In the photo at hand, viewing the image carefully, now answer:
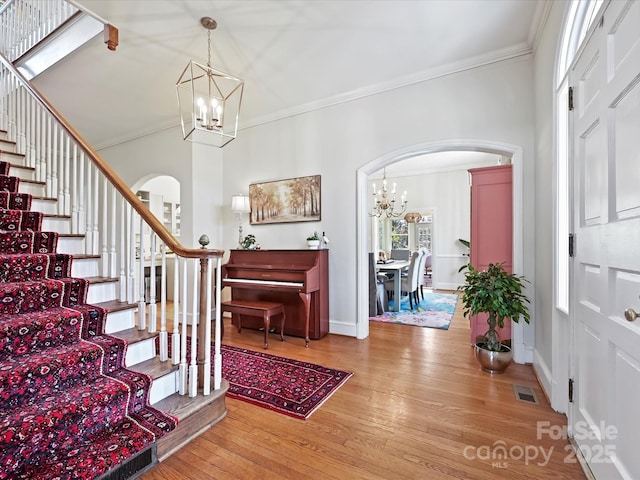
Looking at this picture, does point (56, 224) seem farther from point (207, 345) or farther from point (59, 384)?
point (207, 345)

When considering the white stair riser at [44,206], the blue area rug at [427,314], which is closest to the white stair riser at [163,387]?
the white stair riser at [44,206]

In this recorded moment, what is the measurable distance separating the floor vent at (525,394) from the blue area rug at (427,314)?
1.71 m

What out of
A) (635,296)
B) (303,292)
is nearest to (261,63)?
(303,292)

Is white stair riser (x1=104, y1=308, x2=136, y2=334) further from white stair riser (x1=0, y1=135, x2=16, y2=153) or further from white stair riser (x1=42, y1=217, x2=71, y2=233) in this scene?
white stair riser (x1=0, y1=135, x2=16, y2=153)

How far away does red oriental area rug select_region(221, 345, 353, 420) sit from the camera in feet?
7.23

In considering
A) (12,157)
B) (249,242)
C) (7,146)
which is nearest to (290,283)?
(249,242)

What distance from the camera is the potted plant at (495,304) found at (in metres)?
2.62

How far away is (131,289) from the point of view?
7.24 ft

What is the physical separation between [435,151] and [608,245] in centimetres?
233

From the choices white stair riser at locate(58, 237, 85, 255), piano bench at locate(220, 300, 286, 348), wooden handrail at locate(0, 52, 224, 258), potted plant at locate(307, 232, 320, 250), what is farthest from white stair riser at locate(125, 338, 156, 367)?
potted plant at locate(307, 232, 320, 250)

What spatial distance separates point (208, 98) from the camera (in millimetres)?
3125

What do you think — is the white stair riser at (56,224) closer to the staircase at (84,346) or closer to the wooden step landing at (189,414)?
the staircase at (84,346)

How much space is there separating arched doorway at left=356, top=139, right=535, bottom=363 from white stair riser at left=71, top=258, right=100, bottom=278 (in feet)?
8.59

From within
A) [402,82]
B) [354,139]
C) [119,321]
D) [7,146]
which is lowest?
[119,321]
